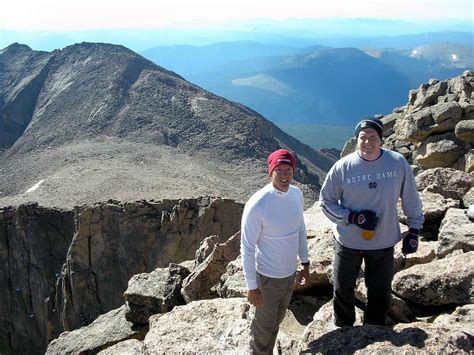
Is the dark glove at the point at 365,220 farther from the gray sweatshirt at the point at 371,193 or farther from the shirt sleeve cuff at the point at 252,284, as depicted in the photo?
the shirt sleeve cuff at the point at 252,284

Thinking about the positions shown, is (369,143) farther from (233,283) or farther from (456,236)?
(233,283)

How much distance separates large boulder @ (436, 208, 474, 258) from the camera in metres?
10.2

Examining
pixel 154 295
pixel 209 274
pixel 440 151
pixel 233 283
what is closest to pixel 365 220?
pixel 233 283

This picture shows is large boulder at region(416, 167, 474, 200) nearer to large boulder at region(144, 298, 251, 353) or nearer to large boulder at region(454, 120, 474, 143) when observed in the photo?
large boulder at region(454, 120, 474, 143)

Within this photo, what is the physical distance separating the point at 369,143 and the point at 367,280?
2.26m

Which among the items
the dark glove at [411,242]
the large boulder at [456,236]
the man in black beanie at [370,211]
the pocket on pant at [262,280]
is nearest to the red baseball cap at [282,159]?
the man in black beanie at [370,211]

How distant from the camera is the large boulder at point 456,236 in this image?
10.2 metres

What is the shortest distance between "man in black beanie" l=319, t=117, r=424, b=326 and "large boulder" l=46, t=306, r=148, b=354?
7.25 metres

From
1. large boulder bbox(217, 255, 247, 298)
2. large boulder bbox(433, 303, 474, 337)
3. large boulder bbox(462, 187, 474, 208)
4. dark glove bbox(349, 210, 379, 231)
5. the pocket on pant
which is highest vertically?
dark glove bbox(349, 210, 379, 231)

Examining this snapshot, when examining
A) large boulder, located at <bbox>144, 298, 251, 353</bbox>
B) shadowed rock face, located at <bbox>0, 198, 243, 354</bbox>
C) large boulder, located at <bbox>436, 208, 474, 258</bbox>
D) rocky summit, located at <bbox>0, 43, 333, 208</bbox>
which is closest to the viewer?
large boulder, located at <bbox>144, 298, 251, 353</bbox>

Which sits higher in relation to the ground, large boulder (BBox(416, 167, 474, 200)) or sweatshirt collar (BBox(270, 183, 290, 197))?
sweatshirt collar (BBox(270, 183, 290, 197))

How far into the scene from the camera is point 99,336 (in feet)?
46.1

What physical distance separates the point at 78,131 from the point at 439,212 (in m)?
91.5

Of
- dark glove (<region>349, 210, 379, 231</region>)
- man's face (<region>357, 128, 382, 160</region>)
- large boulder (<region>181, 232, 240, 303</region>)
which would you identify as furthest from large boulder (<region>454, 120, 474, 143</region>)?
dark glove (<region>349, 210, 379, 231</region>)
